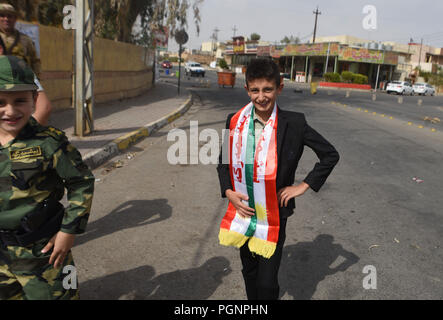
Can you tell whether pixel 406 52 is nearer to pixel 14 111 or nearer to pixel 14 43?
pixel 14 43

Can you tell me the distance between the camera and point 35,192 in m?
1.68

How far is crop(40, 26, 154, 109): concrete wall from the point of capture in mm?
10047

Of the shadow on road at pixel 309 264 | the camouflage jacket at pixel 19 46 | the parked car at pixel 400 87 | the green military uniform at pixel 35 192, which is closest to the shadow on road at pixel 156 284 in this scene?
the shadow on road at pixel 309 264

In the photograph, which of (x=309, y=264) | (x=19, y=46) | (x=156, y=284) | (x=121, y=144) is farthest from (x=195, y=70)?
(x=156, y=284)

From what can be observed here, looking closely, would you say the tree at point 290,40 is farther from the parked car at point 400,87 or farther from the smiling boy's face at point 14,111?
the smiling boy's face at point 14,111

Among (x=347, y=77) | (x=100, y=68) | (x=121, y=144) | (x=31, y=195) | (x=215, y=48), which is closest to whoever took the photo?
(x=31, y=195)

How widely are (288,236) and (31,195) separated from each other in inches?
108

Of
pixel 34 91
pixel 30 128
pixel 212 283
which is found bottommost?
pixel 212 283

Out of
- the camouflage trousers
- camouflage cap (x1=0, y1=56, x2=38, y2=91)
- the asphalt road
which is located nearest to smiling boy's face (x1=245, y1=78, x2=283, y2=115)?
camouflage cap (x1=0, y1=56, x2=38, y2=91)

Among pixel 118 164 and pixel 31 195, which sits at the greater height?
pixel 31 195
